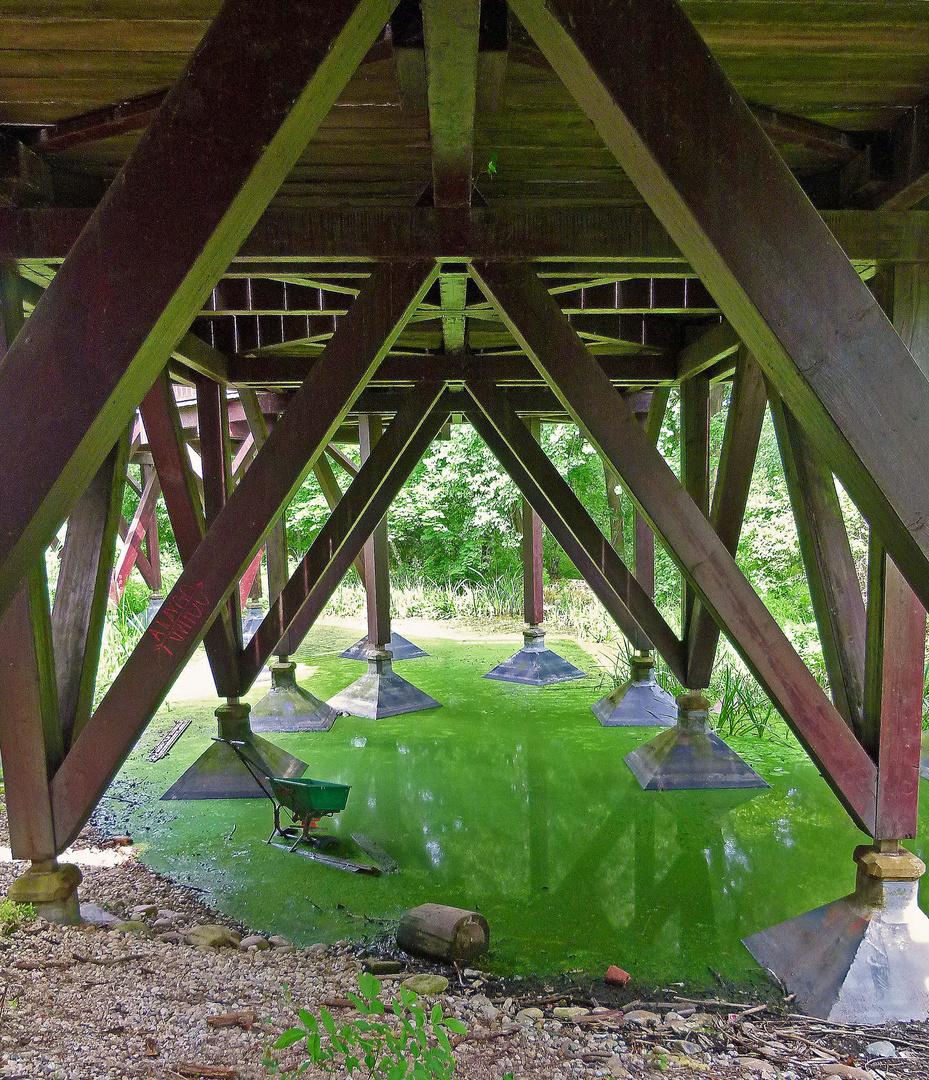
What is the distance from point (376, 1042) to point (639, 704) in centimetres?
589

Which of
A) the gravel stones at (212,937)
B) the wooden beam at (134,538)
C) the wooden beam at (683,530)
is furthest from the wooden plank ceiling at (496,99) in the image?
the wooden beam at (134,538)

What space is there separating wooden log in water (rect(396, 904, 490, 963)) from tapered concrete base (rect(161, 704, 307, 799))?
2421mm

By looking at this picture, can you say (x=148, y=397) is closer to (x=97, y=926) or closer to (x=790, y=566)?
(x=97, y=926)

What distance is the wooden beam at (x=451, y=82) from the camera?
1851 millimetres

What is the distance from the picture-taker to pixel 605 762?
6496 millimetres

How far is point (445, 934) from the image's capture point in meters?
3.55

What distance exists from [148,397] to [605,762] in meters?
4.62

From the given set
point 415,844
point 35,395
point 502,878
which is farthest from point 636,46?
point 415,844

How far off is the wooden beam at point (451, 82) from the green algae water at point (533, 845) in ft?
11.5

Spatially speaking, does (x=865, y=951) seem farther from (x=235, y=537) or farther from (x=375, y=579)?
(x=375, y=579)

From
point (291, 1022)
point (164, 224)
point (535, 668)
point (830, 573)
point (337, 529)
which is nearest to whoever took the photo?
point (164, 224)

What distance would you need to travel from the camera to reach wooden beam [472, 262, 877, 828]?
3.46 meters

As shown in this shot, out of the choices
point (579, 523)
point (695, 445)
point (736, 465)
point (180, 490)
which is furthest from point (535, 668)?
point (180, 490)

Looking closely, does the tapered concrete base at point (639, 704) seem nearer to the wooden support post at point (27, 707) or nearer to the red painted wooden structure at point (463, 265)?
the red painted wooden structure at point (463, 265)
